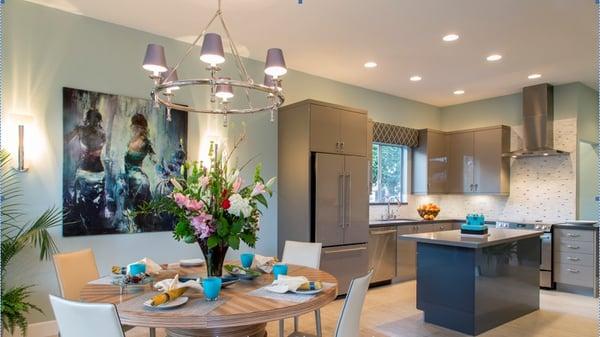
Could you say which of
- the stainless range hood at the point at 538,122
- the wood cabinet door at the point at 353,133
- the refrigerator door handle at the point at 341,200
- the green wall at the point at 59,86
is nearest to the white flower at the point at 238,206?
the green wall at the point at 59,86

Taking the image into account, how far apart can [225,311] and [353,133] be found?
Result: 11.1 feet

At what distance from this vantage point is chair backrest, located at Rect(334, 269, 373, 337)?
175 cm

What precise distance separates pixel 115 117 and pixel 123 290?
2.10 metres

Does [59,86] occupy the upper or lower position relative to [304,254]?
upper

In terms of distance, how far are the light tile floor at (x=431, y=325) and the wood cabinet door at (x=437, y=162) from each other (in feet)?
7.52

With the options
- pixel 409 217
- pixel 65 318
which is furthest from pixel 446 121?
pixel 65 318

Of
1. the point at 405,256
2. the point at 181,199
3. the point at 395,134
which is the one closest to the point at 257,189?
the point at 181,199

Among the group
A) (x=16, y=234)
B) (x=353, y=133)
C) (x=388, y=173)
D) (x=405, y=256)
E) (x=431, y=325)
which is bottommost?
(x=431, y=325)

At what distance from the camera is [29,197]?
317 centimetres

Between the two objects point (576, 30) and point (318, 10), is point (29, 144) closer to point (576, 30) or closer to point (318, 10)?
point (318, 10)

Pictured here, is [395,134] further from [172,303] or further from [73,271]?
[172,303]

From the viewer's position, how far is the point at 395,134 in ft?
20.2

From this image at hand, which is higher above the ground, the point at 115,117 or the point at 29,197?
the point at 115,117

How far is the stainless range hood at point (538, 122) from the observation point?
5.53m
